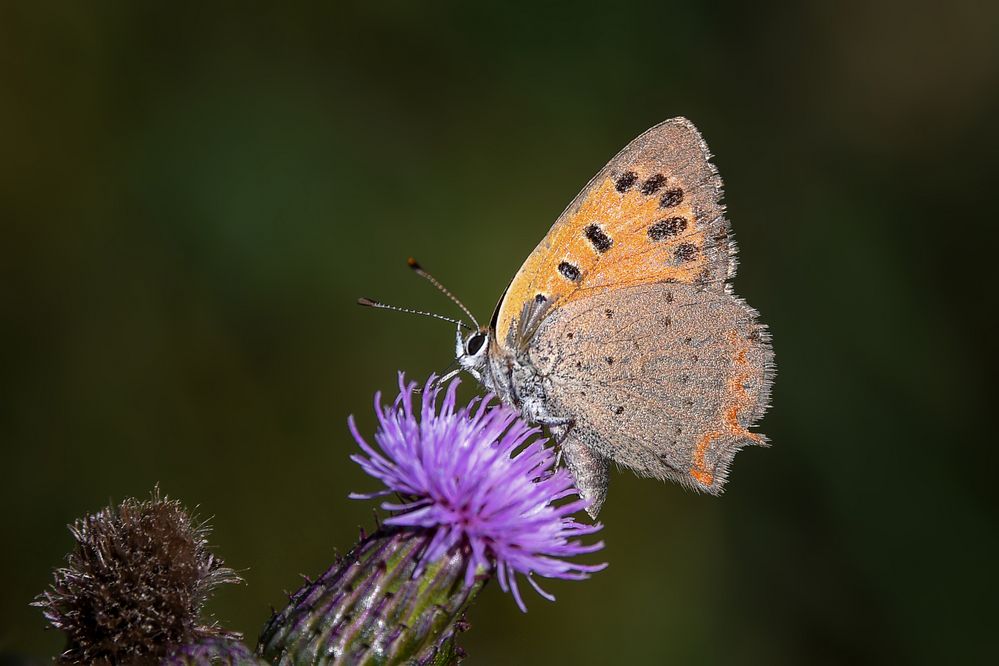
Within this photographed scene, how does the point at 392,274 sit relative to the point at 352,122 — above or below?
below

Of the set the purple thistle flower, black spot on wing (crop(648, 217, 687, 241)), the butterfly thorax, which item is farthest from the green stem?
black spot on wing (crop(648, 217, 687, 241))

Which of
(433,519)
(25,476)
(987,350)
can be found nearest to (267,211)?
(25,476)

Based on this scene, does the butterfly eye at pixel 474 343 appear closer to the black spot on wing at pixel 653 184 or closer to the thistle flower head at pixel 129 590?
the black spot on wing at pixel 653 184

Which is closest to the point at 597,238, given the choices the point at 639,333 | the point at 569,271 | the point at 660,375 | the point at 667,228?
the point at 569,271

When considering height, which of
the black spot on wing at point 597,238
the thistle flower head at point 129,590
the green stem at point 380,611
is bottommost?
the thistle flower head at point 129,590

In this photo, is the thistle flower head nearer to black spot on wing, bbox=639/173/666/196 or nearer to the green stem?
the green stem

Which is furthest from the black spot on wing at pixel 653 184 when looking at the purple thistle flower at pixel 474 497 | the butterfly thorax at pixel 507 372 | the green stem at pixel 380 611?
the green stem at pixel 380 611

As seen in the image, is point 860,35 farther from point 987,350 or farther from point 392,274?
point 392,274
